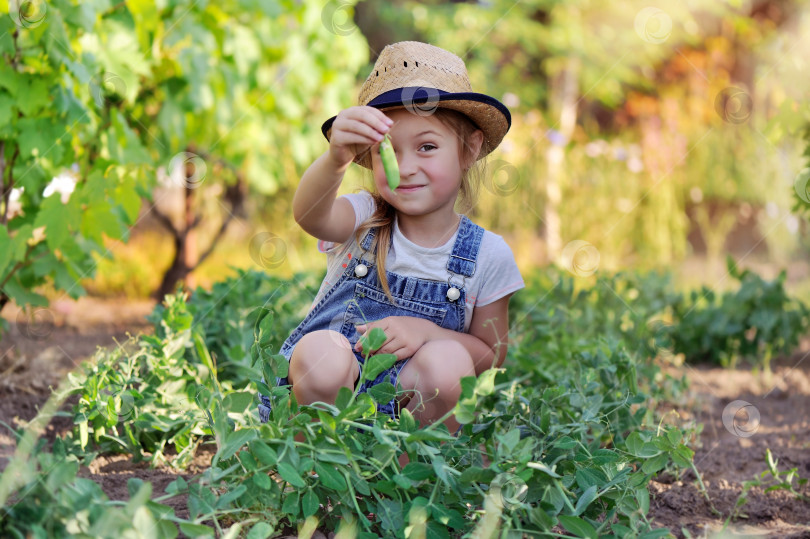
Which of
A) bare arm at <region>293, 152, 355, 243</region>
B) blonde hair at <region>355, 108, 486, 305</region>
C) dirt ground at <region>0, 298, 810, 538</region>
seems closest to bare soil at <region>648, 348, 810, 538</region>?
dirt ground at <region>0, 298, 810, 538</region>

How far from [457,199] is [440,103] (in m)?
0.32

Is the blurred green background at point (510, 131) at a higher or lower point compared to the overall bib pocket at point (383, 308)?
higher

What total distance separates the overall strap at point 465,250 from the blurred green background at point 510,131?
13.9 inches

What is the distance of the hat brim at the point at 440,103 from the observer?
67.0 inches

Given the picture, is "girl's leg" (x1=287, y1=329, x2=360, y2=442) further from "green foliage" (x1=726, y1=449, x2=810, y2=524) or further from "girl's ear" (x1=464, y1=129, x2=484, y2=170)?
"green foliage" (x1=726, y1=449, x2=810, y2=524)

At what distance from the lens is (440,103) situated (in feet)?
5.71

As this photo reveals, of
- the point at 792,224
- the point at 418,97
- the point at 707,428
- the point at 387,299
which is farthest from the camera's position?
the point at 792,224

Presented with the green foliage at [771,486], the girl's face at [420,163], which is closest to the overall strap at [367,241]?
the girl's face at [420,163]

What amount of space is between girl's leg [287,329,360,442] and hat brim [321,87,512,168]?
481mm

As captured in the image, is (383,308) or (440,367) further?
(383,308)

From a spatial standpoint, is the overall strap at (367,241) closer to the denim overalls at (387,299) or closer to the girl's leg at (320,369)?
the denim overalls at (387,299)

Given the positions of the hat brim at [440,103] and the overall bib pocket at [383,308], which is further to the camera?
the overall bib pocket at [383,308]

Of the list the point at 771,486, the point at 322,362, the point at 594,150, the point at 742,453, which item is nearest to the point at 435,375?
the point at 322,362

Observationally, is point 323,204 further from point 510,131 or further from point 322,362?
point 510,131
